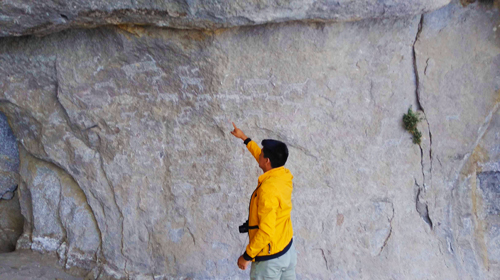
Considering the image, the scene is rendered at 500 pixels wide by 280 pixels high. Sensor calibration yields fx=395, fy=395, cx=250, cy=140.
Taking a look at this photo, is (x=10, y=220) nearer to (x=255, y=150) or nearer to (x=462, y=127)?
(x=255, y=150)

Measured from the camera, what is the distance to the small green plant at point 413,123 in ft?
11.2

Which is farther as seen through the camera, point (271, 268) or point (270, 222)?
point (271, 268)

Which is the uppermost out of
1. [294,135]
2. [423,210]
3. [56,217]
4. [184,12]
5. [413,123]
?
[184,12]

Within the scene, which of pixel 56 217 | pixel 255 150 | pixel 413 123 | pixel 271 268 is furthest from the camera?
pixel 56 217

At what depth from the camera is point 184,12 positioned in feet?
9.09

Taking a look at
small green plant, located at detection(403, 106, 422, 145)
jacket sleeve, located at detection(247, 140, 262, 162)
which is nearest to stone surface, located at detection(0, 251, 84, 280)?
jacket sleeve, located at detection(247, 140, 262, 162)

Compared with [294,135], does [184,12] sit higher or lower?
higher

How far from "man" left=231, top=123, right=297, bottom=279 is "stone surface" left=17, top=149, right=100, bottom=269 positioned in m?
2.13

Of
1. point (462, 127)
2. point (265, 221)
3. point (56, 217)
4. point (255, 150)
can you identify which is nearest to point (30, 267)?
point (56, 217)

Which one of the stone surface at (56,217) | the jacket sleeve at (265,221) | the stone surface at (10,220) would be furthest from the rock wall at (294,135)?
the jacket sleeve at (265,221)

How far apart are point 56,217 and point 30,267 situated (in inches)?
19.4

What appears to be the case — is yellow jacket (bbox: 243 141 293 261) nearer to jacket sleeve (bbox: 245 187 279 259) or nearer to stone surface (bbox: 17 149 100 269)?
jacket sleeve (bbox: 245 187 279 259)

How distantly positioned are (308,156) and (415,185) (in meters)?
1.01

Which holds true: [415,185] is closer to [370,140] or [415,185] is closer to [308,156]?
[370,140]
